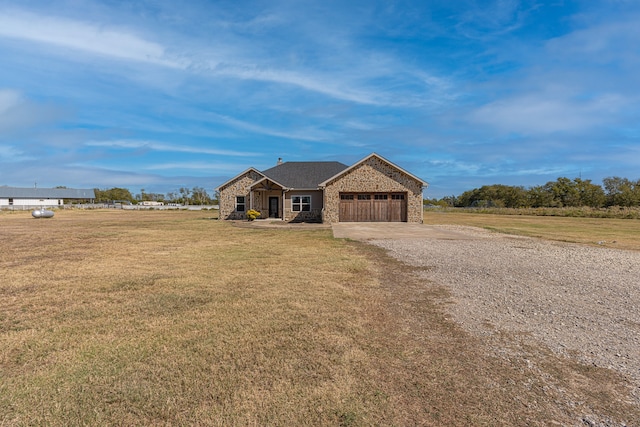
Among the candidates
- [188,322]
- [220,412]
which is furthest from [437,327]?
[188,322]

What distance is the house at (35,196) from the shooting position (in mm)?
80750

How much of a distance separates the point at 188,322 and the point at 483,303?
5044 mm

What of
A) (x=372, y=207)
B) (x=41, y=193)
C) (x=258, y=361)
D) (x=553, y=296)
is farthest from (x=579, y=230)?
(x=41, y=193)

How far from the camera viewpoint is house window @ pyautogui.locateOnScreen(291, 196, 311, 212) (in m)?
28.0

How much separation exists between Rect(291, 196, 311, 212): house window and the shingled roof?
95 centimetres

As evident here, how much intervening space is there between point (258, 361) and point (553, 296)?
5932 millimetres

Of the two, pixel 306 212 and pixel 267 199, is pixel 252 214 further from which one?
pixel 306 212

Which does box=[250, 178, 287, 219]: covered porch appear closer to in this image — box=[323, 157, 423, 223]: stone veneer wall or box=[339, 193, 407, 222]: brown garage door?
box=[323, 157, 423, 223]: stone veneer wall

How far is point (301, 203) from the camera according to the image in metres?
28.1

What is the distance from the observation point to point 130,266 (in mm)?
9227

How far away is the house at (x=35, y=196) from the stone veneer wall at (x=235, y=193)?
72943 millimetres

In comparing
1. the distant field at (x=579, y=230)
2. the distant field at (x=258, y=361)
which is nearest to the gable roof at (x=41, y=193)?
the distant field at (x=579, y=230)

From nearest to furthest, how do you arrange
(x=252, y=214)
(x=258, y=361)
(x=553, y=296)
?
(x=258, y=361) → (x=553, y=296) → (x=252, y=214)

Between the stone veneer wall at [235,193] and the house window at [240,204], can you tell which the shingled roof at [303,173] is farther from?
the house window at [240,204]
